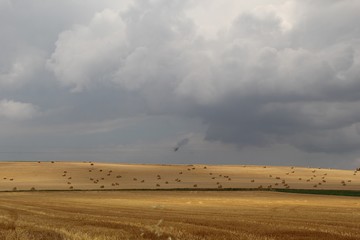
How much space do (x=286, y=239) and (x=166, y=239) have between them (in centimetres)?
466

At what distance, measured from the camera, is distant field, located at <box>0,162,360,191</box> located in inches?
3273

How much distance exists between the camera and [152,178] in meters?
98.6

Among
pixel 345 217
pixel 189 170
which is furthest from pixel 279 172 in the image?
pixel 345 217

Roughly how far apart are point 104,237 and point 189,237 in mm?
3255

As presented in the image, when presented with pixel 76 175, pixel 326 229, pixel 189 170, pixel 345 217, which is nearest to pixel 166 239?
pixel 326 229

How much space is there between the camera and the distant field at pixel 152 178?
273 ft

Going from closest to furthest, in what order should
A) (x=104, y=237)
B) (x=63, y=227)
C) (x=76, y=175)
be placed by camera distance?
(x=104, y=237)
(x=63, y=227)
(x=76, y=175)

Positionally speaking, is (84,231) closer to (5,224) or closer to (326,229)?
(5,224)

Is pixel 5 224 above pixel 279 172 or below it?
below

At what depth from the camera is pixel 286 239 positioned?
2106 centimetres

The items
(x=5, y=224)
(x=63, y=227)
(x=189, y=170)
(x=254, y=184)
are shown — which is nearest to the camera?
(x=63, y=227)

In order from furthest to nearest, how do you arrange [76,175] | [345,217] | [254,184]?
[76,175]
[254,184]
[345,217]

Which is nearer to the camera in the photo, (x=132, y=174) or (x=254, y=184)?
(x=254, y=184)

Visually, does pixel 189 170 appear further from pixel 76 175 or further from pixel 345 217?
pixel 345 217
